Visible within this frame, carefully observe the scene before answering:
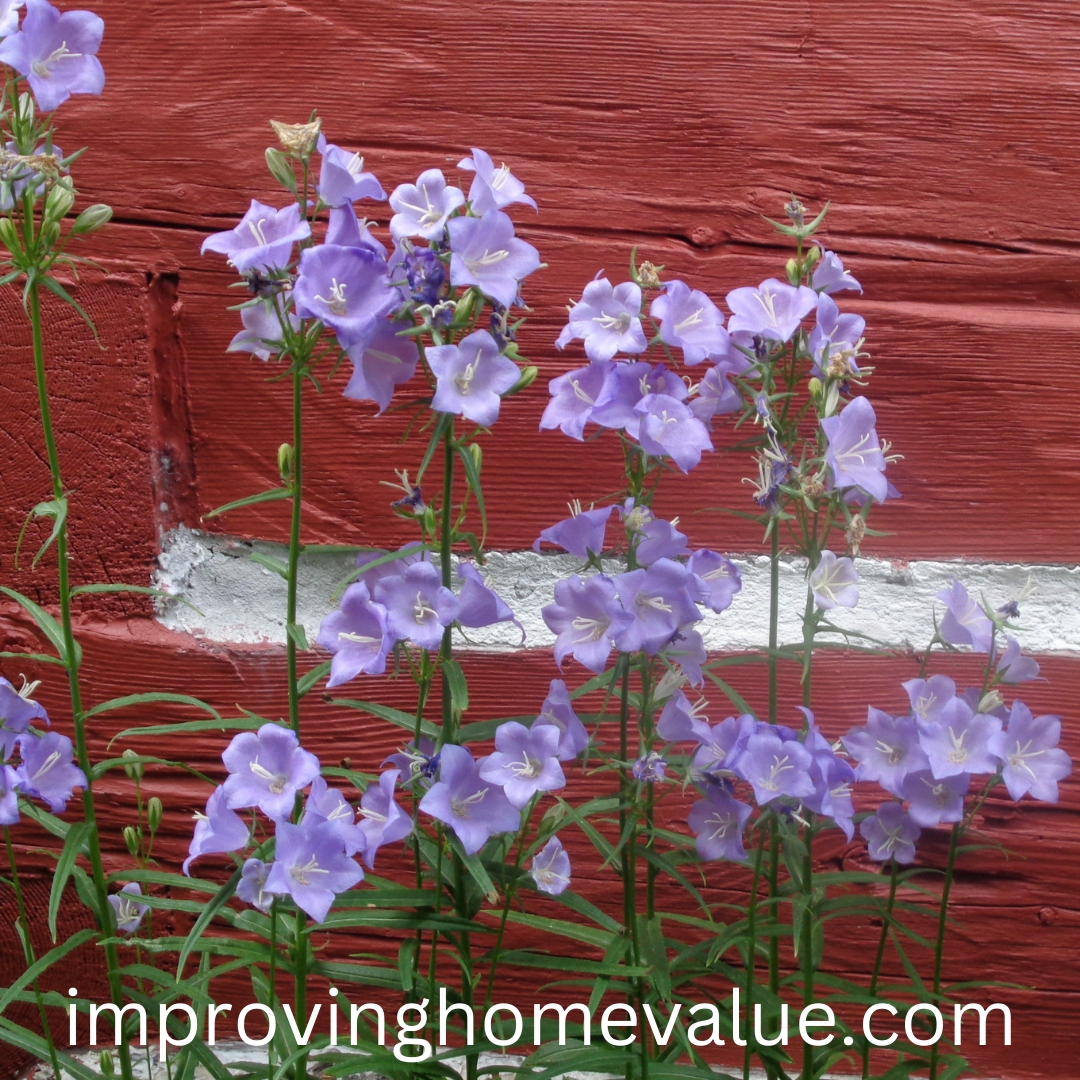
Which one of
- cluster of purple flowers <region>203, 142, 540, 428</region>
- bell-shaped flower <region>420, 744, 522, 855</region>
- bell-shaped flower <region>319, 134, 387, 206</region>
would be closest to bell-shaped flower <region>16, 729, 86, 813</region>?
bell-shaped flower <region>420, 744, 522, 855</region>

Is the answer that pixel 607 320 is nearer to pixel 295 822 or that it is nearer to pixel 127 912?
pixel 295 822

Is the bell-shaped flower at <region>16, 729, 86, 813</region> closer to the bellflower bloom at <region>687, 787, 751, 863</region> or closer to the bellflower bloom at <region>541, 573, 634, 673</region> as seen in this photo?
the bellflower bloom at <region>541, 573, 634, 673</region>

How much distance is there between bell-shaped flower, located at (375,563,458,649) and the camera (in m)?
1.10

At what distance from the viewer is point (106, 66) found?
5.59 ft

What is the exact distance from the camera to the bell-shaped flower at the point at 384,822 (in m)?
1.17

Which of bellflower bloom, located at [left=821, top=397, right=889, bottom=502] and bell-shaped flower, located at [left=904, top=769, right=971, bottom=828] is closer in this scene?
bellflower bloom, located at [left=821, top=397, right=889, bottom=502]

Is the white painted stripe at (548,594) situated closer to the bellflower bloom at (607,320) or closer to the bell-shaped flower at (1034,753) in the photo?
the bell-shaped flower at (1034,753)

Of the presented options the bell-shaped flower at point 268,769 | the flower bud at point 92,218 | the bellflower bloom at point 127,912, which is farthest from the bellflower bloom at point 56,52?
the bellflower bloom at point 127,912

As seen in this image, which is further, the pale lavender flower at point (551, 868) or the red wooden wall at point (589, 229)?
the red wooden wall at point (589, 229)

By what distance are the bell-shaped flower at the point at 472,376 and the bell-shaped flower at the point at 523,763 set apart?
366 mm

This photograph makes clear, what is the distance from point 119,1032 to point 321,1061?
0.26 m

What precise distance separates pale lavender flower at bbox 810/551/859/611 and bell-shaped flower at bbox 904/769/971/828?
1.01 feet

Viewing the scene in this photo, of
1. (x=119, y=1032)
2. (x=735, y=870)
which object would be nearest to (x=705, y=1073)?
(x=735, y=870)

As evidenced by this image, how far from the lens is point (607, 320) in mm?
1207
